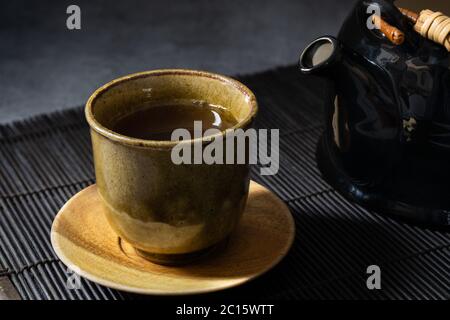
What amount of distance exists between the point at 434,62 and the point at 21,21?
1.07 metres

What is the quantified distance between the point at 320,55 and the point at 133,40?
77 cm

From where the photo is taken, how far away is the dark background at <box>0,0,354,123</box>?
134 cm

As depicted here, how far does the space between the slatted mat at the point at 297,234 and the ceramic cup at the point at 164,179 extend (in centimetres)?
7

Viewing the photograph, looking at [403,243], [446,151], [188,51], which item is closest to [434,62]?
[446,151]

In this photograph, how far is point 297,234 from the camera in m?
0.84

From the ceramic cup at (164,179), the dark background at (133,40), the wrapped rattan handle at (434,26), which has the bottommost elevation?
the dark background at (133,40)

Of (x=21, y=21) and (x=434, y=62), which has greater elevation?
(x=434, y=62)

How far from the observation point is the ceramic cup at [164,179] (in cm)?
67

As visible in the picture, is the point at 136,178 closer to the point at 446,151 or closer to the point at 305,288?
the point at 305,288

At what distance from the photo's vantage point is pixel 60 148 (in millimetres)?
1032
